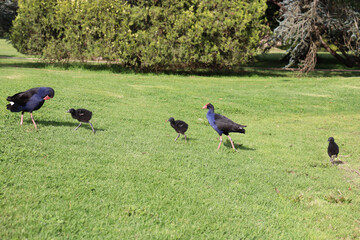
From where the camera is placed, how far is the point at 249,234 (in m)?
4.58

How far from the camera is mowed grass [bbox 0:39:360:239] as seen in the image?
14.6 ft

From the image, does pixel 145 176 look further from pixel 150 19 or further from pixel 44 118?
pixel 150 19

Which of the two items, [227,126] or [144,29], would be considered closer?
[227,126]

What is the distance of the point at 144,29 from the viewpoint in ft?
70.6

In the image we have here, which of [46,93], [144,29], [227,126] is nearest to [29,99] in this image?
[46,93]

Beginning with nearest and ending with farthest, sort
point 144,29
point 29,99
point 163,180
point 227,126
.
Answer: point 163,180, point 29,99, point 227,126, point 144,29

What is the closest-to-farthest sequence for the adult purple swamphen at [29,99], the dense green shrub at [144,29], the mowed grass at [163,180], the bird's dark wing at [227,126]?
the mowed grass at [163,180], the adult purple swamphen at [29,99], the bird's dark wing at [227,126], the dense green shrub at [144,29]

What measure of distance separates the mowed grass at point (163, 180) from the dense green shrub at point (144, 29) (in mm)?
10380

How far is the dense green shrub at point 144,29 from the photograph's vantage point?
20906 millimetres

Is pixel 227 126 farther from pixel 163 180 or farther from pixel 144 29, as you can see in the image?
pixel 144 29

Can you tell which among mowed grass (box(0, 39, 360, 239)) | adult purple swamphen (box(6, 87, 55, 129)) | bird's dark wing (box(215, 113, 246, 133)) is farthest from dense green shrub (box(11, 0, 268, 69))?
adult purple swamphen (box(6, 87, 55, 129))

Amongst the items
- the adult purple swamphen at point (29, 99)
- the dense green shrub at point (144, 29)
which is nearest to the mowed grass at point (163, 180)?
the adult purple swamphen at point (29, 99)

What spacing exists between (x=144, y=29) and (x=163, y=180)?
17.2 m

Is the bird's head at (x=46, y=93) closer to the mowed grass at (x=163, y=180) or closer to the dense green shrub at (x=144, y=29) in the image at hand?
the mowed grass at (x=163, y=180)
